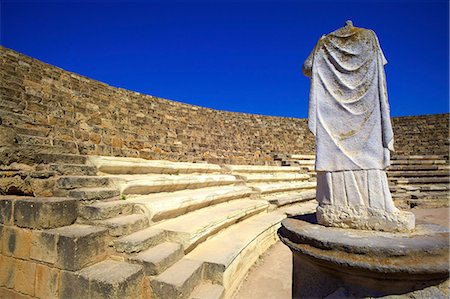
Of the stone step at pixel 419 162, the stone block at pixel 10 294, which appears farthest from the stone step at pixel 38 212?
Result: the stone step at pixel 419 162

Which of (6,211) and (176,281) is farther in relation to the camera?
(6,211)

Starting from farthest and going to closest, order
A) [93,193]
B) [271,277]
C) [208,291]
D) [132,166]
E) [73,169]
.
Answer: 1. [132,166]
2. [271,277]
3. [73,169]
4. [93,193]
5. [208,291]

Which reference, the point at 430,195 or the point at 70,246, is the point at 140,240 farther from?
the point at 430,195

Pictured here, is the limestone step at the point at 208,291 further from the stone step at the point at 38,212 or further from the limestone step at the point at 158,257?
the stone step at the point at 38,212

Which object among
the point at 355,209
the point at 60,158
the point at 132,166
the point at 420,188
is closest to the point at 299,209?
the point at 132,166

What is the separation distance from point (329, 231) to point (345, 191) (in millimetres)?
405

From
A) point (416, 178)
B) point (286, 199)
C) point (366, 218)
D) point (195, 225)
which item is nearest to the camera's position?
point (366, 218)

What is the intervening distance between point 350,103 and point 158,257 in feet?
7.19

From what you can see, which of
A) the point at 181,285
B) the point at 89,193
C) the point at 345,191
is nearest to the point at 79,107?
the point at 89,193

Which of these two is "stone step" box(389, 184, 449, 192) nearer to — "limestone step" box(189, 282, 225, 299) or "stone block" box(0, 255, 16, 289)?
"limestone step" box(189, 282, 225, 299)

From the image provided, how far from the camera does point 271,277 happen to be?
3.62 meters

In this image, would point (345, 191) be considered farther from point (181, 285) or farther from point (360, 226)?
point (181, 285)

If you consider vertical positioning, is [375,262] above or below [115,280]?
above

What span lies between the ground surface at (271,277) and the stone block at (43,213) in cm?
200
